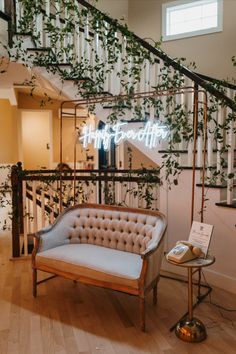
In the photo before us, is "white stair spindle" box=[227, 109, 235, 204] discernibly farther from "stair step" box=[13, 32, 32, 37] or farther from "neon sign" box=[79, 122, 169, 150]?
"stair step" box=[13, 32, 32, 37]

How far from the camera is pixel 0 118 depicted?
29.5ft

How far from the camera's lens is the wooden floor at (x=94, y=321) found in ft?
7.23

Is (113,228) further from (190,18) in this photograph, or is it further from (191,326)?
(190,18)

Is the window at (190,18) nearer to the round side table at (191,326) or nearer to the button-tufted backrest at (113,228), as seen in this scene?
the button-tufted backrest at (113,228)

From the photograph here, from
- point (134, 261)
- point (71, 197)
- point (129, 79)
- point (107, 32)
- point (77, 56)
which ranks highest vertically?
point (107, 32)

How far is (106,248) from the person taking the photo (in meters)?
3.07

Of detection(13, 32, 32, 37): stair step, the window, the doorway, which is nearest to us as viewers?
detection(13, 32, 32, 37): stair step

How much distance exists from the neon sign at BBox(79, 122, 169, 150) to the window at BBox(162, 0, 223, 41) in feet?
10.9

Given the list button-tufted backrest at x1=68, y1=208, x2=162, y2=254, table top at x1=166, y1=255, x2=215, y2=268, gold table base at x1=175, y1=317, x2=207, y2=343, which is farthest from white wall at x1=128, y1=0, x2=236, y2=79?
gold table base at x1=175, y1=317, x2=207, y2=343

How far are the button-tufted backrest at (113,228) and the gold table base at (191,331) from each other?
75 cm

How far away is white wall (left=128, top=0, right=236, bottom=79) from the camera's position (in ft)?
18.2

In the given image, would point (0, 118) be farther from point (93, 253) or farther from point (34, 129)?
point (93, 253)

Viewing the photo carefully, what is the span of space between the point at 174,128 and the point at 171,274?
1664mm

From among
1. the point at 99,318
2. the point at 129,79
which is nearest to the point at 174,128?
the point at 129,79
